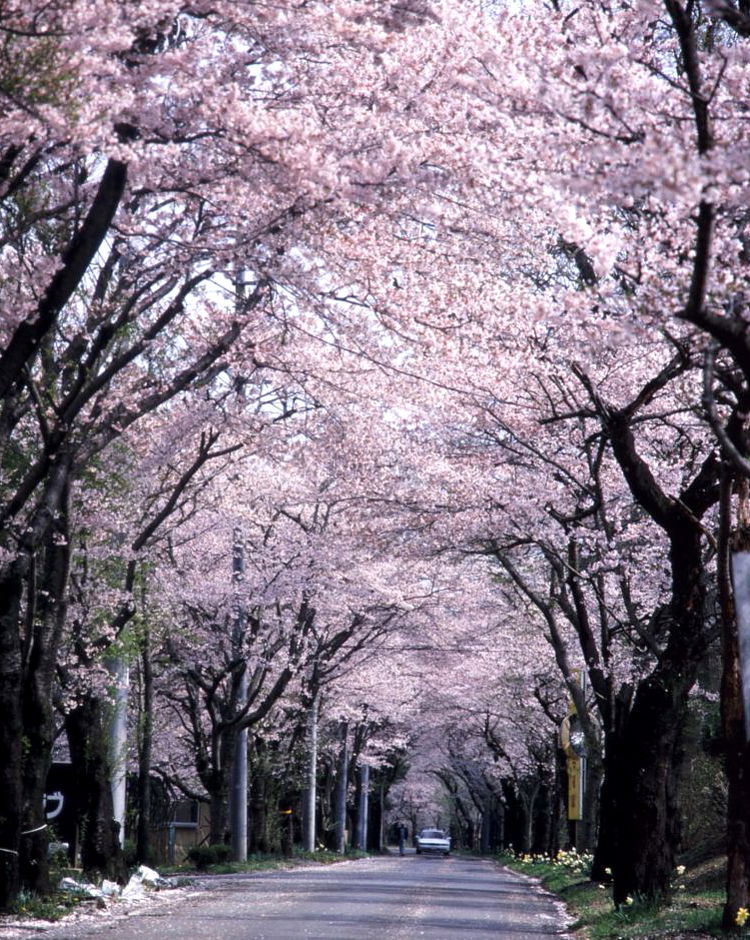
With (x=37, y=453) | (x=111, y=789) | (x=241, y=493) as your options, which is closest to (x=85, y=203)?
(x=37, y=453)

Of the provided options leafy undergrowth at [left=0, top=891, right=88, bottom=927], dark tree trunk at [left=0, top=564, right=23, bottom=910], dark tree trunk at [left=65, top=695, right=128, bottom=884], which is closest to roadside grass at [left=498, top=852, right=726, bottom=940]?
leafy undergrowth at [left=0, top=891, right=88, bottom=927]

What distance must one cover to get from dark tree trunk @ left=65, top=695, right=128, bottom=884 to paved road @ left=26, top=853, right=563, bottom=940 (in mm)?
1097

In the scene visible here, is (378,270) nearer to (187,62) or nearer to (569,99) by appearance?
(187,62)

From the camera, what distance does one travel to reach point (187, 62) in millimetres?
9867

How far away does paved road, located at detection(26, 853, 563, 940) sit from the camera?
1395cm

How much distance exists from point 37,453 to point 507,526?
7.87 m

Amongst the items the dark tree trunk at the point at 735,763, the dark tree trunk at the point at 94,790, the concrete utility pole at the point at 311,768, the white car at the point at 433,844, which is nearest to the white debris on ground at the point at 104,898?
the dark tree trunk at the point at 94,790

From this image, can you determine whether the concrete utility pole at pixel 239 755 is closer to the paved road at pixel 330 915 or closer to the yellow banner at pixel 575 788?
the paved road at pixel 330 915

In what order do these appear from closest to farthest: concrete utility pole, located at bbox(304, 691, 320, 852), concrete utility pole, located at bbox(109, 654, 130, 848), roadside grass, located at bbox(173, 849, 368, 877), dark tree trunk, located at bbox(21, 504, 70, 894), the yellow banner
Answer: dark tree trunk, located at bbox(21, 504, 70, 894) → concrete utility pole, located at bbox(109, 654, 130, 848) → the yellow banner → roadside grass, located at bbox(173, 849, 368, 877) → concrete utility pole, located at bbox(304, 691, 320, 852)

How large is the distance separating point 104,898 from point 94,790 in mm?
2210

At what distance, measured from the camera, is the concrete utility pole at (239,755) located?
30578 millimetres

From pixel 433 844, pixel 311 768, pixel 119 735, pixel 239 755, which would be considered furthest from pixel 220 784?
pixel 433 844

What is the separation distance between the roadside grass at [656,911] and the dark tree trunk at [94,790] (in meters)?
6.89

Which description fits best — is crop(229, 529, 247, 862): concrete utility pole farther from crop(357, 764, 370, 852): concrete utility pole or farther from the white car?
the white car
